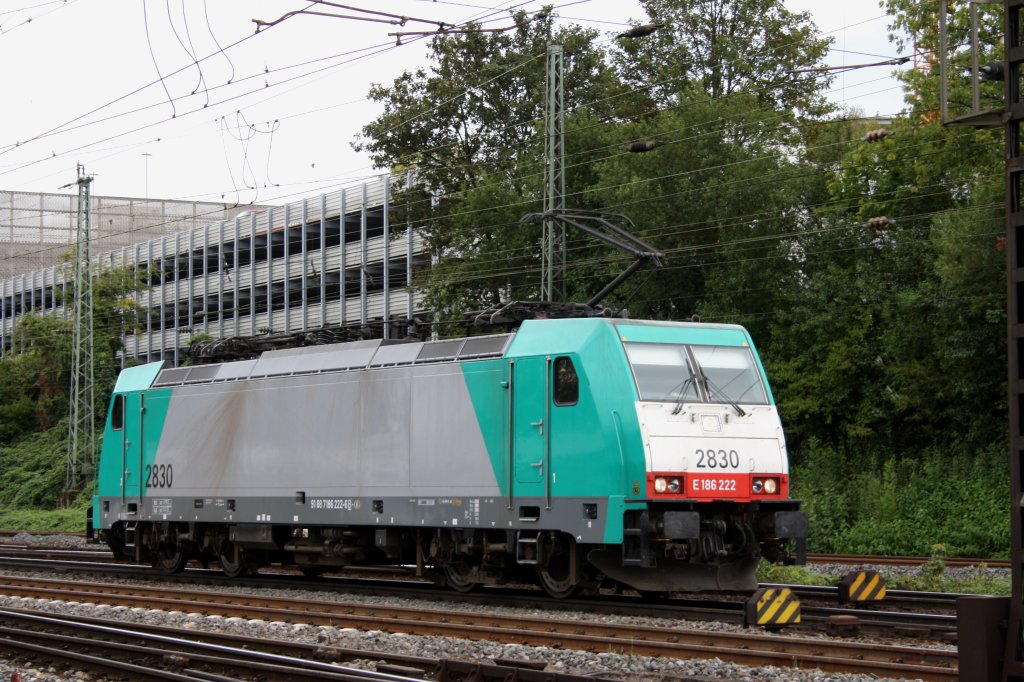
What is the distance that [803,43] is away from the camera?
40.7 meters

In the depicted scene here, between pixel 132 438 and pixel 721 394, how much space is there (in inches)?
484

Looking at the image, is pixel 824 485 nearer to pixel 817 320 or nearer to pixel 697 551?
pixel 817 320

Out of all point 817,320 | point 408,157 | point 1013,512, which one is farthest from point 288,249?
point 1013,512

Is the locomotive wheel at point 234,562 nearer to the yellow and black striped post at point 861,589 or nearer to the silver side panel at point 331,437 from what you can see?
the silver side panel at point 331,437

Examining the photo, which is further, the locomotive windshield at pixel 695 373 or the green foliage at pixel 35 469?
the green foliage at pixel 35 469

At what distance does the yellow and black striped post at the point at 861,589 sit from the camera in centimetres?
1473

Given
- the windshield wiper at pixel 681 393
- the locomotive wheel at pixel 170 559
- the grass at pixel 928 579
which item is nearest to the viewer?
the windshield wiper at pixel 681 393

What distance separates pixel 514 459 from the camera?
16047 millimetres

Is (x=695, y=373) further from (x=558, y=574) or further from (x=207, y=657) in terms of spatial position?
(x=207, y=657)

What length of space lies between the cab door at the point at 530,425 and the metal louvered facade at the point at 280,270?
2957 centimetres

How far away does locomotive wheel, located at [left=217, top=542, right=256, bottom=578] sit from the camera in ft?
70.0

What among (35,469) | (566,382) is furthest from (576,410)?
(35,469)

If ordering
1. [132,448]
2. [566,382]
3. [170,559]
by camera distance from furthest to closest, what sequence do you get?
[132,448] → [170,559] → [566,382]

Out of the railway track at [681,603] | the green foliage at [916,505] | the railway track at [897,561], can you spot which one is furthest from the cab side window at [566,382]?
the green foliage at [916,505]
